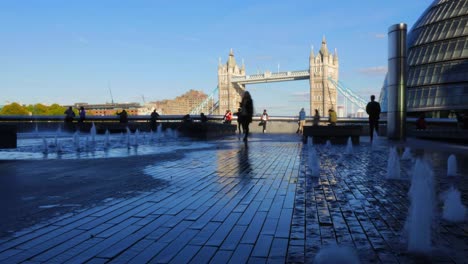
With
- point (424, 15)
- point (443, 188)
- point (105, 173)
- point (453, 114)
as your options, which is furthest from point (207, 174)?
point (424, 15)

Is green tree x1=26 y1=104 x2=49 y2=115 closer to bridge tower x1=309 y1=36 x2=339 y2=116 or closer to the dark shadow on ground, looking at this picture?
bridge tower x1=309 y1=36 x2=339 y2=116

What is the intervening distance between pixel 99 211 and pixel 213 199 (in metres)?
1.35

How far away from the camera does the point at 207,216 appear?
4.36m

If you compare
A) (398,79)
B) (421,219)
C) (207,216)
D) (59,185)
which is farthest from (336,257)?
(398,79)

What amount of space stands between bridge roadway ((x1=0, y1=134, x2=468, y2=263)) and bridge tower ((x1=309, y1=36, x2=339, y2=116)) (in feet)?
469

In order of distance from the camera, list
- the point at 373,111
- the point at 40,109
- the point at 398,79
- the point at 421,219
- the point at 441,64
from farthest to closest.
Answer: the point at 40,109 < the point at 441,64 < the point at 398,79 < the point at 373,111 < the point at 421,219

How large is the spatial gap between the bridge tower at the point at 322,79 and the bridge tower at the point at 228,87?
26375mm

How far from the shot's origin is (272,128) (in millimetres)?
32938

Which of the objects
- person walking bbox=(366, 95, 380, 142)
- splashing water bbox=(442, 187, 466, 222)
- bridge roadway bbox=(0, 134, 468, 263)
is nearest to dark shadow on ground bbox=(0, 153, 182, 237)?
bridge roadway bbox=(0, 134, 468, 263)

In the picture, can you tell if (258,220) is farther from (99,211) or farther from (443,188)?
(443,188)

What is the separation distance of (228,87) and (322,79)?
113 feet

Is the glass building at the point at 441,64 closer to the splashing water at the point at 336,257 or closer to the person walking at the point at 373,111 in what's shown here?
the person walking at the point at 373,111

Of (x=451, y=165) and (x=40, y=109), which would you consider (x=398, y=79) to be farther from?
(x=40, y=109)

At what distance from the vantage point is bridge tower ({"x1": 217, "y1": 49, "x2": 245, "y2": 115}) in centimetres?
16062
